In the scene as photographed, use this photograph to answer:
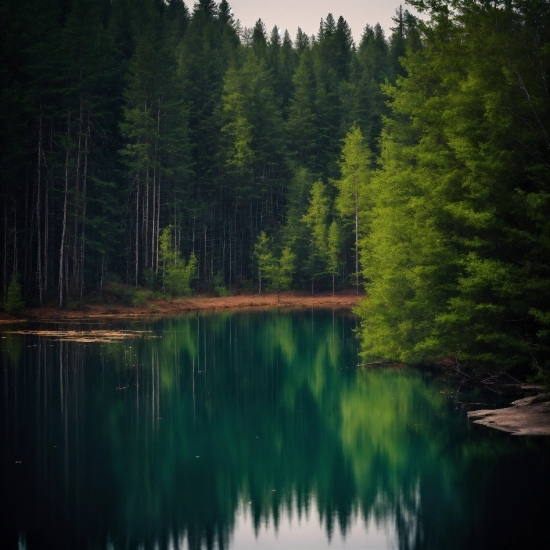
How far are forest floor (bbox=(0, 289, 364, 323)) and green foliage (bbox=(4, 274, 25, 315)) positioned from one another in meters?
0.45

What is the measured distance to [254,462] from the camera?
62.0ft

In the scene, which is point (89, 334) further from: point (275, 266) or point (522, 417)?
point (275, 266)

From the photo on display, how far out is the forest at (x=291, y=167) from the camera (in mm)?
24688

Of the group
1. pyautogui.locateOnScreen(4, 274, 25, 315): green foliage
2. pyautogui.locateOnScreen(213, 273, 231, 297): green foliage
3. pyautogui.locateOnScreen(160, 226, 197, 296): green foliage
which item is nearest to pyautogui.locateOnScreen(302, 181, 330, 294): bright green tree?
pyautogui.locateOnScreen(213, 273, 231, 297): green foliage

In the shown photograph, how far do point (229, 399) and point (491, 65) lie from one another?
12925mm

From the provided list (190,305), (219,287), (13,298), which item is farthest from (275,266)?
(13,298)

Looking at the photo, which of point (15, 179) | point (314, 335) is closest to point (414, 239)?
point (314, 335)

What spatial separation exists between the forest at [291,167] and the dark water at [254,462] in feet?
12.4

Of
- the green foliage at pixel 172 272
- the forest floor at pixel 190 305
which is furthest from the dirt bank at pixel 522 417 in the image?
the green foliage at pixel 172 272

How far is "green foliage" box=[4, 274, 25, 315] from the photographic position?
48906 mm

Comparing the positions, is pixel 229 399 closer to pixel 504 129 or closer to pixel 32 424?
pixel 32 424

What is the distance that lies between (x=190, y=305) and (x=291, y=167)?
2275 centimetres

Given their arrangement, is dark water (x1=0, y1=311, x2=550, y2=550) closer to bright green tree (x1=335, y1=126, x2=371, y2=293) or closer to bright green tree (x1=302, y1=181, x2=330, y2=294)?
bright green tree (x1=335, y1=126, x2=371, y2=293)

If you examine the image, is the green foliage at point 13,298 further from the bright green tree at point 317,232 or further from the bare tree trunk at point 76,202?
the bright green tree at point 317,232
